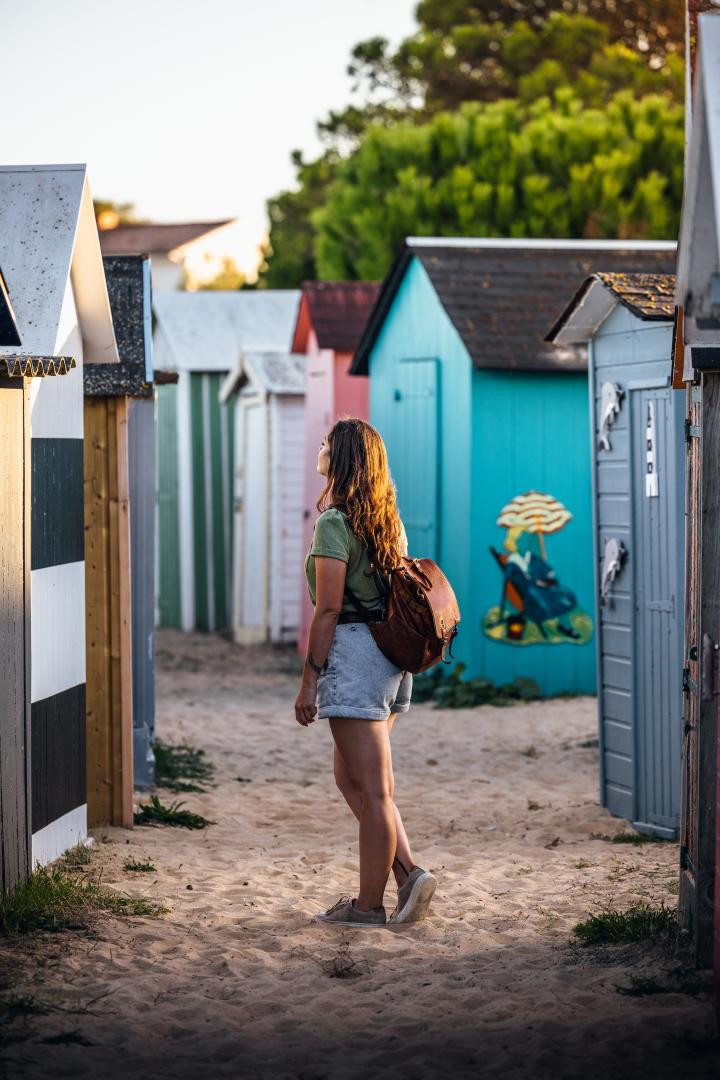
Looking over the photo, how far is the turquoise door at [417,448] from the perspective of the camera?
42.6 ft

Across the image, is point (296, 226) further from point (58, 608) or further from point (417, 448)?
point (58, 608)

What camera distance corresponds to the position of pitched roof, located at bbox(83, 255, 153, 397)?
273 inches

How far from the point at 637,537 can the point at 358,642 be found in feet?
8.12

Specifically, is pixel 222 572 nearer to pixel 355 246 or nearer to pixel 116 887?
pixel 355 246

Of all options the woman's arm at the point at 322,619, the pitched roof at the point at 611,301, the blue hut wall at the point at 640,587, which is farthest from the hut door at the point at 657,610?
the woman's arm at the point at 322,619

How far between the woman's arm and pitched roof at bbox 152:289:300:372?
13653mm

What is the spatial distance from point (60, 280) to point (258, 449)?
11344 millimetres

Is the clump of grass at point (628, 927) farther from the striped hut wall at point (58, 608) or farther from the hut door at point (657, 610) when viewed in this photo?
the striped hut wall at point (58, 608)

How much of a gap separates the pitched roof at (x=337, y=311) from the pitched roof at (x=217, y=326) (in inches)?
116

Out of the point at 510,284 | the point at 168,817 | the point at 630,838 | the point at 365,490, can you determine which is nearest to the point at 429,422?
the point at 510,284

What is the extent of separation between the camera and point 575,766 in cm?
916

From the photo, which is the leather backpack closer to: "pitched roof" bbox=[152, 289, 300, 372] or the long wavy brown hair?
the long wavy brown hair

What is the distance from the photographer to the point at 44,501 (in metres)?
5.87

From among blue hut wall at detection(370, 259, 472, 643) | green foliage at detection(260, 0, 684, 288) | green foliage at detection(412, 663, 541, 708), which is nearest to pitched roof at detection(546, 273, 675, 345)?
blue hut wall at detection(370, 259, 472, 643)
